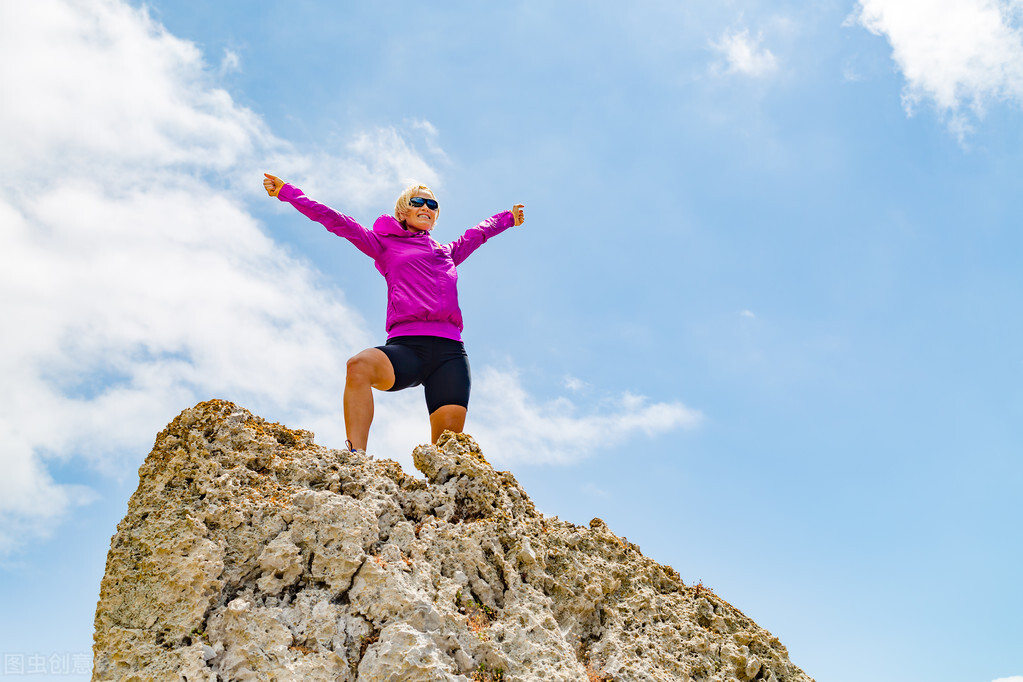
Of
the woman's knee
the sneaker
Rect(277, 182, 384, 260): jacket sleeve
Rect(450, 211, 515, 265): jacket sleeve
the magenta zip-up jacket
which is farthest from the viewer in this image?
Rect(450, 211, 515, 265): jacket sleeve

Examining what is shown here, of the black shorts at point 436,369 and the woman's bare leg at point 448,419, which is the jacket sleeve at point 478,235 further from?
the woman's bare leg at point 448,419

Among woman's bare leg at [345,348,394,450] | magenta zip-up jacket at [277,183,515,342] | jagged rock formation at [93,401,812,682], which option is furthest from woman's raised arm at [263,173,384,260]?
jagged rock formation at [93,401,812,682]

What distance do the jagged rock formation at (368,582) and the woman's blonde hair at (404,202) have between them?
103 inches

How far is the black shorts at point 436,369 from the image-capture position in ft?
21.2

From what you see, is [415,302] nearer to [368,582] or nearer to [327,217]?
[327,217]

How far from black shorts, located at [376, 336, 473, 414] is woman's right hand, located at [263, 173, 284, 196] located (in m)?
1.66

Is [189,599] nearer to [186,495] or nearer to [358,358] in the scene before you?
[186,495]

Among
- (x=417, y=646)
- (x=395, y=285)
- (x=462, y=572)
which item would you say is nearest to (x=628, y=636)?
(x=462, y=572)

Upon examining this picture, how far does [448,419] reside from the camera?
6.44 meters

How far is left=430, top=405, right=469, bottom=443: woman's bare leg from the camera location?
254 inches

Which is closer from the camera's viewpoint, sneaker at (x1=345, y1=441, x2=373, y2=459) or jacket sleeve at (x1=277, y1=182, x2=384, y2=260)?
sneaker at (x1=345, y1=441, x2=373, y2=459)

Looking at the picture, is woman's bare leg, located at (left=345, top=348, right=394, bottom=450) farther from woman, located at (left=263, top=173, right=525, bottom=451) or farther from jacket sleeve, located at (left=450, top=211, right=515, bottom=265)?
jacket sleeve, located at (left=450, top=211, right=515, bottom=265)

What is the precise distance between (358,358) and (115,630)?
241cm

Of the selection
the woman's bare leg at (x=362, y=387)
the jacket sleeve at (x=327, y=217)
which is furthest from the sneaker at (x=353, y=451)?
the jacket sleeve at (x=327, y=217)
